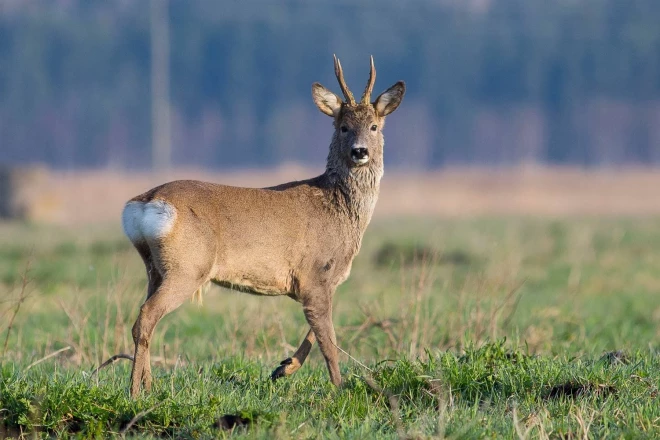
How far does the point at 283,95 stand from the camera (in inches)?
2719

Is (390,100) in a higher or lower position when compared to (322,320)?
higher

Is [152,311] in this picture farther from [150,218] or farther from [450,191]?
[450,191]

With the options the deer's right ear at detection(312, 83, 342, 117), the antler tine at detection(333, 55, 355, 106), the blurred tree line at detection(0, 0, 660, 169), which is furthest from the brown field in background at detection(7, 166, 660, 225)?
the antler tine at detection(333, 55, 355, 106)

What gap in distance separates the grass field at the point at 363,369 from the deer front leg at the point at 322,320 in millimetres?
210

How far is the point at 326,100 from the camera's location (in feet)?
27.0

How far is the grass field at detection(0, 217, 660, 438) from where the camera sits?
5977mm

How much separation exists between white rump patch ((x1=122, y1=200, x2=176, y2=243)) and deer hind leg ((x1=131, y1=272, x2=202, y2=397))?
0.96 ft

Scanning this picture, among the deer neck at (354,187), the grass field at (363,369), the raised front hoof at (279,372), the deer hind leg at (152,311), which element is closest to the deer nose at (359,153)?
the deer neck at (354,187)

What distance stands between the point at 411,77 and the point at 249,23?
42.8 feet

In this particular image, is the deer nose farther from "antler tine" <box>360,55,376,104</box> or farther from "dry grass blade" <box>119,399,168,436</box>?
"dry grass blade" <box>119,399,168,436</box>

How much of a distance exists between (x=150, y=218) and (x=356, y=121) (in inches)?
78.9

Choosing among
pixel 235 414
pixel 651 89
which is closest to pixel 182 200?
pixel 235 414

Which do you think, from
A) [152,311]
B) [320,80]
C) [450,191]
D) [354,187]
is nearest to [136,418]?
[152,311]

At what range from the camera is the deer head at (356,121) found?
7945mm
